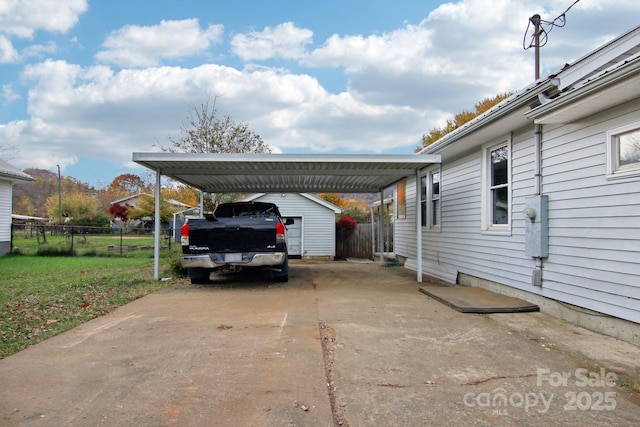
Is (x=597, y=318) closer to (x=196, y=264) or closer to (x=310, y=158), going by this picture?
(x=310, y=158)

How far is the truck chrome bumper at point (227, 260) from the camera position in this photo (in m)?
8.18

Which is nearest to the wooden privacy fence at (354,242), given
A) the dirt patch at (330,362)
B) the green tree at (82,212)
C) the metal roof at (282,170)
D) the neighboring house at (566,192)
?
the metal roof at (282,170)

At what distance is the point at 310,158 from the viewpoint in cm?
838

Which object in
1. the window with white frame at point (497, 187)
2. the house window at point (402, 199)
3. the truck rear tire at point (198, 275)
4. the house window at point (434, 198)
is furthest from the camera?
the house window at point (402, 199)

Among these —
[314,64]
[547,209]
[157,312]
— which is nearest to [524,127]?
[547,209]

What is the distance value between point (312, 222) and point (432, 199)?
29.2ft

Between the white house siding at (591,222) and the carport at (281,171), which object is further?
the carport at (281,171)

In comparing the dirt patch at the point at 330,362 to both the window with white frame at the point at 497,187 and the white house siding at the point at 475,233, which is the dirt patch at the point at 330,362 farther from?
the window with white frame at the point at 497,187

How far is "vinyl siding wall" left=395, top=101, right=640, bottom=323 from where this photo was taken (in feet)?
14.9

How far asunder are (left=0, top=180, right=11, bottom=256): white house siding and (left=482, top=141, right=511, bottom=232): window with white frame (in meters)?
18.0

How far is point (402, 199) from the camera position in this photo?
14.6 m

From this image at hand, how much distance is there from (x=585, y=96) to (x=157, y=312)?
630cm

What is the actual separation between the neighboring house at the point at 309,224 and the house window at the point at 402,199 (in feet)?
15.7

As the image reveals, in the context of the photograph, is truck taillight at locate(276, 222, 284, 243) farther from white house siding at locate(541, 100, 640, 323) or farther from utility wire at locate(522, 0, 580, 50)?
utility wire at locate(522, 0, 580, 50)
